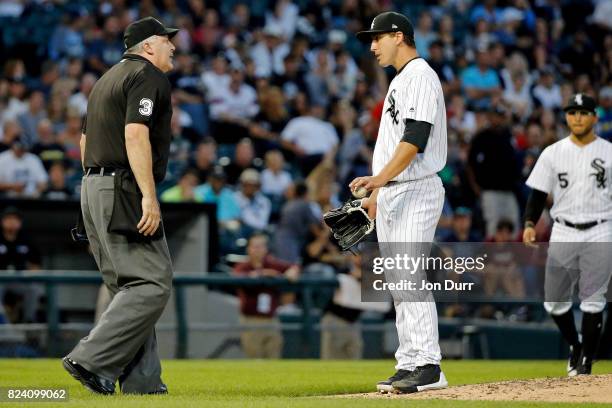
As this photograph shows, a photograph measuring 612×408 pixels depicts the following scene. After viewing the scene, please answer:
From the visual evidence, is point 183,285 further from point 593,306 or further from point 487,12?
point 487,12

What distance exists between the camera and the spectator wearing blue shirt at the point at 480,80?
18.9 meters

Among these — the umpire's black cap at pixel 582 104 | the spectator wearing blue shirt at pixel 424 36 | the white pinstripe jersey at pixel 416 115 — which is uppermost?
the spectator wearing blue shirt at pixel 424 36

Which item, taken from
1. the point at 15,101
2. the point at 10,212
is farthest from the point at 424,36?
the point at 10,212

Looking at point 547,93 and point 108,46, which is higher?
point 108,46

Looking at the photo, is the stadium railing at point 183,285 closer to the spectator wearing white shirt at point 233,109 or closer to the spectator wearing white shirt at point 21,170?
the spectator wearing white shirt at point 21,170

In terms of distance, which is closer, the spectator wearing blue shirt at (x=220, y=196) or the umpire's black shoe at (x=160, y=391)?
the umpire's black shoe at (x=160, y=391)

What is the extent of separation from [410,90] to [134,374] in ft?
7.23

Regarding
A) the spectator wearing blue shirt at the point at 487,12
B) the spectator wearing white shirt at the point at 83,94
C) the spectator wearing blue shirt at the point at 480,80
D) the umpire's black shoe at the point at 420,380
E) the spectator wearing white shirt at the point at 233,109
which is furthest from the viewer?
the spectator wearing blue shirt at the point at 487,12

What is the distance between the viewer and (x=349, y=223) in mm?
6824

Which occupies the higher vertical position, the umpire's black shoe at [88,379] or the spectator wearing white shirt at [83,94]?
the spectator wearing white shirt at [83,94]

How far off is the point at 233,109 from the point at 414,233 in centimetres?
1030

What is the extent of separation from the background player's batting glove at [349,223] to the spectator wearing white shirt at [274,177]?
8.51m

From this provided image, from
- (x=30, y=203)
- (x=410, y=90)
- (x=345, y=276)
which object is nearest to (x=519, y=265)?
(x=345, y=276)

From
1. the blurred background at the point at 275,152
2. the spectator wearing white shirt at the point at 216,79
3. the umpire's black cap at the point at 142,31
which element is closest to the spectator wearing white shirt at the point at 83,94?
the blurred background at the point at 275,152
